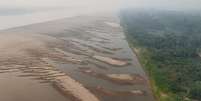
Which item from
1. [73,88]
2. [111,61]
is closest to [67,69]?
[73,88]

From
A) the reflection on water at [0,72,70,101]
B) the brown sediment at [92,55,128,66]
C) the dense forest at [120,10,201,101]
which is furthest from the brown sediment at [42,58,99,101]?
the brown sediment at [92,55,128,66]

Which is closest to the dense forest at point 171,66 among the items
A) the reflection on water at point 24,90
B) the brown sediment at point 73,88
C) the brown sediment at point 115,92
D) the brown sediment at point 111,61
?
the brown sediment at point 115,92

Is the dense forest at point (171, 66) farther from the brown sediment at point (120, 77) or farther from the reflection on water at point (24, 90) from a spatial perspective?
the reflection on water at point (24, 90)

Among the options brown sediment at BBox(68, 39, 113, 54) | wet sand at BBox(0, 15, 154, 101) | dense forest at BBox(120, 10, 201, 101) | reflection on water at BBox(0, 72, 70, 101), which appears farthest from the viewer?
brown sediment at BBox(68, 39, 113, 54)

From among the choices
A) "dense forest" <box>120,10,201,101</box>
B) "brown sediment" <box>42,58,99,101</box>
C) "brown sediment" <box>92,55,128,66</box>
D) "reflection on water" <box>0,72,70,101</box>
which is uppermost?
"reflection on water" <box>0,72,70,101</box>

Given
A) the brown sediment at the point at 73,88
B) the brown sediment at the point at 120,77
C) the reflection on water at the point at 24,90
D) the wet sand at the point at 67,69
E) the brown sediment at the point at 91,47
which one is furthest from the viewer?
the brown sediment at the point at 91,47

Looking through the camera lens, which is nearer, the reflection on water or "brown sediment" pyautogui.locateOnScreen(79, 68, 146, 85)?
the reflection on water

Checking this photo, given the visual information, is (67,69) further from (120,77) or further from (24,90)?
(24,90)

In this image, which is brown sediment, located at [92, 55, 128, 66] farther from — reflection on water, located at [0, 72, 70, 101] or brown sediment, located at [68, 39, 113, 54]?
reflection on water, located at [0, 72, 70, 101]

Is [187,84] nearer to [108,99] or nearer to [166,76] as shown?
[166,76]

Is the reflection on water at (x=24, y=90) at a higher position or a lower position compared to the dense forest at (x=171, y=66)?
higher
